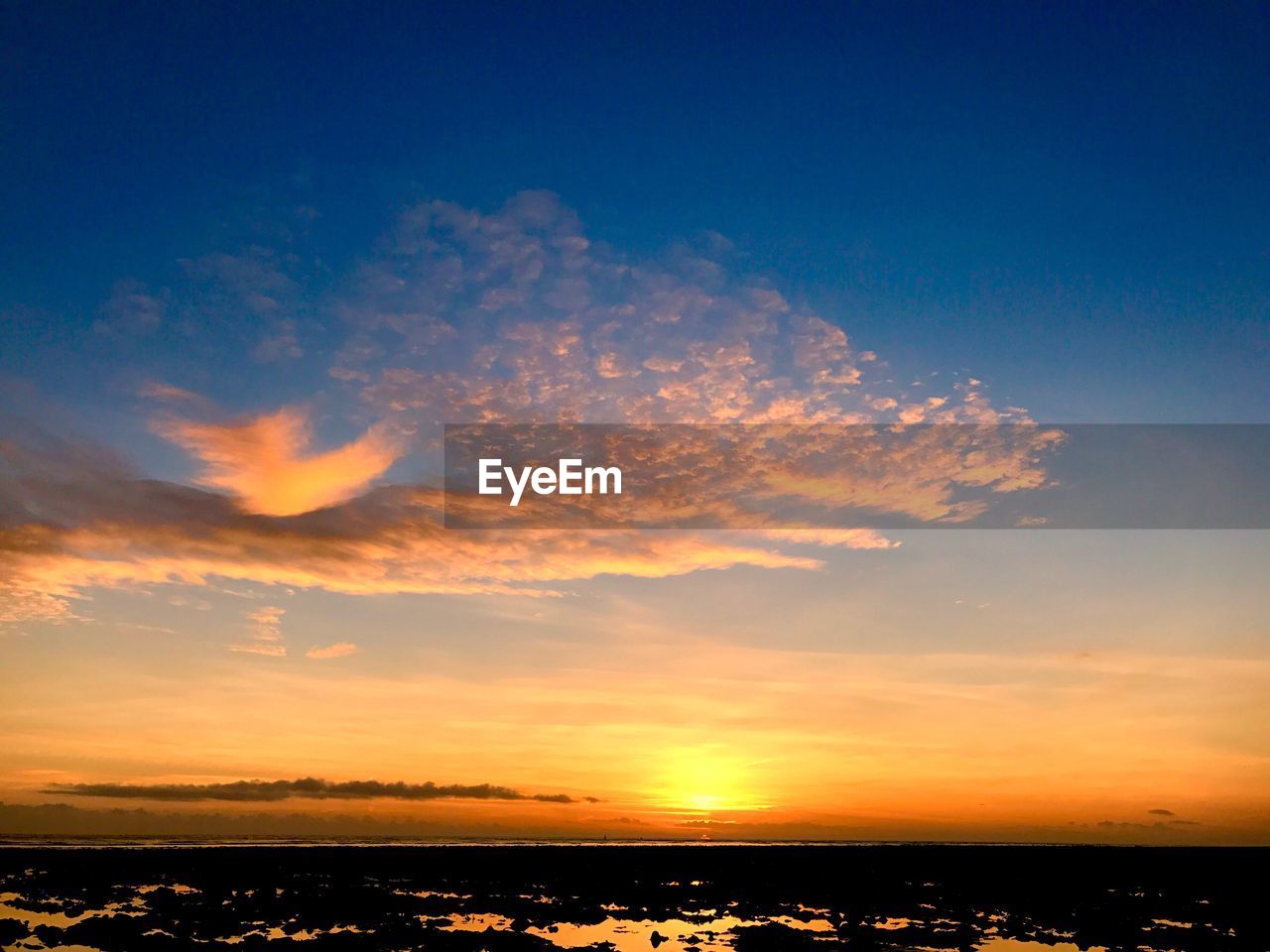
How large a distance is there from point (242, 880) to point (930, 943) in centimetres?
4115

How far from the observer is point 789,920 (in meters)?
38.9

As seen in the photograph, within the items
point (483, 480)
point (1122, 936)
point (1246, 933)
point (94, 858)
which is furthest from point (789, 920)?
point (94, 858)

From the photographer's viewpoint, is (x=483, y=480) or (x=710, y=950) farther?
(x=483, y=480)

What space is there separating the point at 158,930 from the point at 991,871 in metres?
63.9

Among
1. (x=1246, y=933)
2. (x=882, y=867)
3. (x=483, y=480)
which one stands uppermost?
(x=483, y=480)

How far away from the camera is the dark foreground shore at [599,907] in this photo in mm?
32344

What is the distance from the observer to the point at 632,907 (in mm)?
43125

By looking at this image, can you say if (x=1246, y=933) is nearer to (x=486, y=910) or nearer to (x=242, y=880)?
(x=486, y=910)

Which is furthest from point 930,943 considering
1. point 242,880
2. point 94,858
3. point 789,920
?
point 94,858

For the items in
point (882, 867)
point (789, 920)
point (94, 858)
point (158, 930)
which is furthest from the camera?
point (882, 867)

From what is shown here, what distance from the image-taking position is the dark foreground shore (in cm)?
3234

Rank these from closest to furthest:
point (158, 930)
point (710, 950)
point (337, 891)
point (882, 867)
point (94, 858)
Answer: point (710, 950), point (158, 930), point (337, 891), point (94, 858), point (882, 867)

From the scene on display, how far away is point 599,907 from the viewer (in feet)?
141

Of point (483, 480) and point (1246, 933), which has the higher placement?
point (483, 480)
